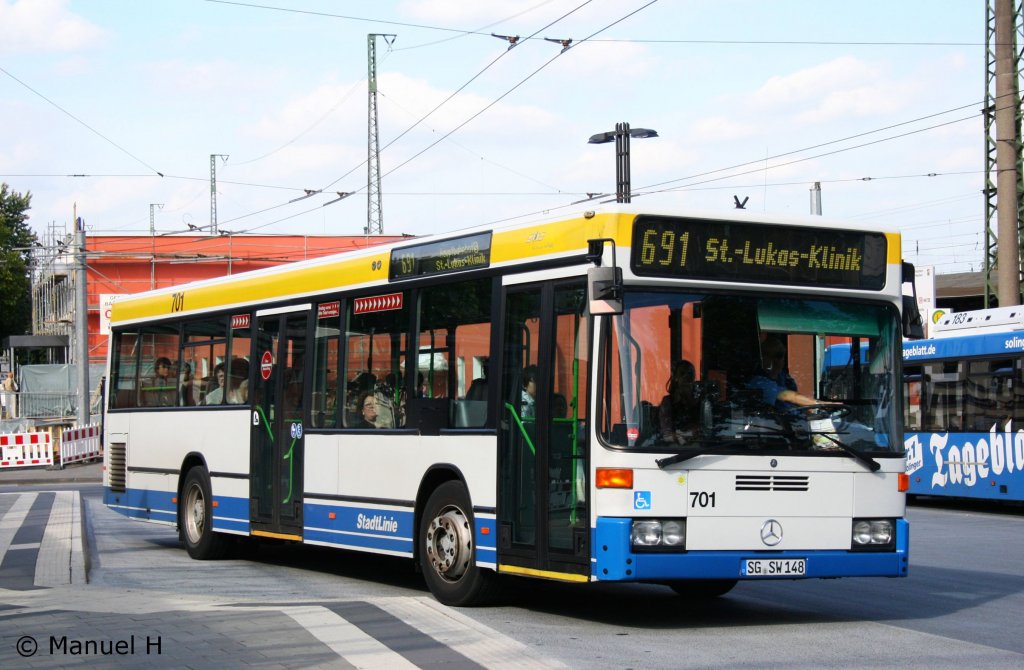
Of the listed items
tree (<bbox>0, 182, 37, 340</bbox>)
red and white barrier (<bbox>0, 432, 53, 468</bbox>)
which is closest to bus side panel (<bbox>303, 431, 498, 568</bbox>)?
red and white barrier (<bbox>0, 432, 53, 468</bbox>)

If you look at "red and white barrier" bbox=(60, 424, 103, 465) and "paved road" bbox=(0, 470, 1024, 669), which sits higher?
"red and white barrier" bbox=(60, 424, 103, 465)

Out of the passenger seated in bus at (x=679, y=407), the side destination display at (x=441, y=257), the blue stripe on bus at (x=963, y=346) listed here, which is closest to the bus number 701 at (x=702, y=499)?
the passenger seated in bus at (x=679, y=407)

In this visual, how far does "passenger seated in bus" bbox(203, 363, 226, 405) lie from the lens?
51.4 feet

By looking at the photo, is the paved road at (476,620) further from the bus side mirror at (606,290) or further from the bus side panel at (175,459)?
the bus side mirror at (606,290)

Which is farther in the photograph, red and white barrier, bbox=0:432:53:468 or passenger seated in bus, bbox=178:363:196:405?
red and white barrier, bbox=0:432:53:468

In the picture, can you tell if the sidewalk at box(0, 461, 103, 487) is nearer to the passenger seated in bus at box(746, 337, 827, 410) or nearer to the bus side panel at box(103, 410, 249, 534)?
the bus side panel at box(103, 410, 249, 534)

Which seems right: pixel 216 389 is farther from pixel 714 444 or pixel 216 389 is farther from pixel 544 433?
pixel 714 444

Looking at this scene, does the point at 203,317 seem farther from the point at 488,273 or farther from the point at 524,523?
the point at 524,523

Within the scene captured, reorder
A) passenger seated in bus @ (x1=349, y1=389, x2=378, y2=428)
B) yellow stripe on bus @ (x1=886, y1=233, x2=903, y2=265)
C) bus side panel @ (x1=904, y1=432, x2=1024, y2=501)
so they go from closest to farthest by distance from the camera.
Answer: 1. yellow stripe on bus @ (x1=886, y1=233, x2=903, y2=265)
2. passenger seated in bus @ (x1=349, y1=389, x2=378, y2=428)
3. bus side panel @ (x1=904, y1=432, x2=1024, y2=501)

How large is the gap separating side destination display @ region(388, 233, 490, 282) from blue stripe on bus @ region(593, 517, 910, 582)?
2733mm

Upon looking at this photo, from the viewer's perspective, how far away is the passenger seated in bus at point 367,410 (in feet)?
41.3

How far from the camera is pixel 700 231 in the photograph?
9969 millimetres

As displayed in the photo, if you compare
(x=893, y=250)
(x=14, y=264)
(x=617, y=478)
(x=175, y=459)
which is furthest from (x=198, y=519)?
(x=14, y=264)

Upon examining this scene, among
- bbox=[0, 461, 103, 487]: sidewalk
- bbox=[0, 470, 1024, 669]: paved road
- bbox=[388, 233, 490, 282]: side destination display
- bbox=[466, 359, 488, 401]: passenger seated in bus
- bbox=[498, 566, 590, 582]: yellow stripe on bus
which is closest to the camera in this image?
bbox=[0, 470, 1024, 669]: paved road
